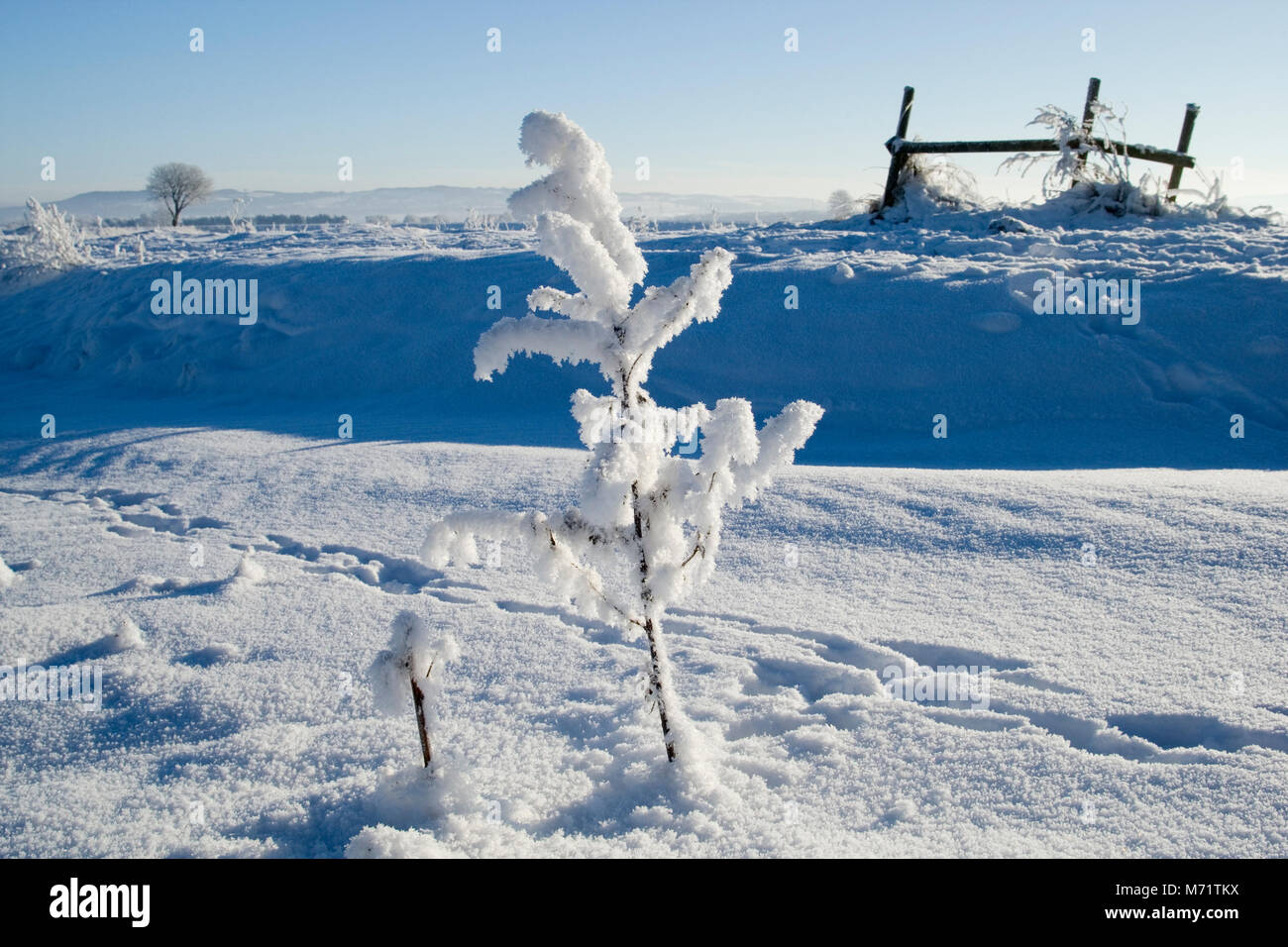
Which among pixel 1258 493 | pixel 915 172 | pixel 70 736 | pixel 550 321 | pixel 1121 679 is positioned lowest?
pixel 70 736

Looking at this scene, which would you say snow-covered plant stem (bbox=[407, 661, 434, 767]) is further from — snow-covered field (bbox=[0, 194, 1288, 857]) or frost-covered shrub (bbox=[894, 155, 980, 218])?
frost-covered shrub (bbox=[894, 155, 980, 218])

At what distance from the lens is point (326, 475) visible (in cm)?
550

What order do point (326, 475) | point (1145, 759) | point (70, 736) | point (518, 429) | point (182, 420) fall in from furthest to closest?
point (182, 420) → point (518, 429) → point (326, 475) → point (70, 736) → point (1145, 759)

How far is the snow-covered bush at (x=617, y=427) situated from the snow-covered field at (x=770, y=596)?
2.03 feet

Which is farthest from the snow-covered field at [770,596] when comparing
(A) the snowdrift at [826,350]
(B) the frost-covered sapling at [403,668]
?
(B) the frost-covered sapling at [403,668]

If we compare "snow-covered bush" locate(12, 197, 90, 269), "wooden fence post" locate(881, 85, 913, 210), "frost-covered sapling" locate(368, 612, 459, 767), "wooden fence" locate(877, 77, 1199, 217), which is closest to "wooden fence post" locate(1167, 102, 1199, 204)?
"wooden fence" locate(877, 77, 1199, 217)

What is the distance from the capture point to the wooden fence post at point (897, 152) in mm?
9750

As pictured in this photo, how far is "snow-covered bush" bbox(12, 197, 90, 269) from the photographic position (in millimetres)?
12656

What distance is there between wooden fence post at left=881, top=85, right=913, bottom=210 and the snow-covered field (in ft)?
6.98

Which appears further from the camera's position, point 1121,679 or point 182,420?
point 182,420
